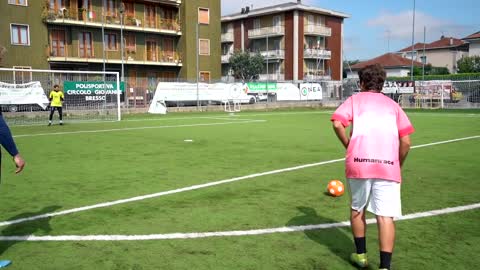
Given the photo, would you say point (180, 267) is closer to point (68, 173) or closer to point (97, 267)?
point (97, 267)

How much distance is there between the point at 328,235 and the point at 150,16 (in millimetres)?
45374

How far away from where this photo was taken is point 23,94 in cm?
2341

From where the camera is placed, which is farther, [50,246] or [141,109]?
[141,109]

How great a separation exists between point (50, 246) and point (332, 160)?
7056 mm

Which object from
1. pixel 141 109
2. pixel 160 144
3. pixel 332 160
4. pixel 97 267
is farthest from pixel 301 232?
pixel 141 109

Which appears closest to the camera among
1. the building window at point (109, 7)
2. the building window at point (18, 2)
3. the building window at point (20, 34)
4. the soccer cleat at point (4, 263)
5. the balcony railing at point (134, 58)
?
the soccer cleat at point (4, 263)

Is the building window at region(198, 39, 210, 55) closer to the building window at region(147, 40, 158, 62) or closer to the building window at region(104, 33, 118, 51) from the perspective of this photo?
the building window at region(147, 40, 158, 62)

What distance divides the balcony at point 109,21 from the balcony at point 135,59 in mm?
2502

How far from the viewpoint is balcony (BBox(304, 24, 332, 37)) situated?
61812 millimetres

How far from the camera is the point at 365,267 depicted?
415cm

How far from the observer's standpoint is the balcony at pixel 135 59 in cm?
4103

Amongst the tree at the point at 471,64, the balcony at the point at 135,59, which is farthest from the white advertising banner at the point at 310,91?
the tree at the point at 471,64

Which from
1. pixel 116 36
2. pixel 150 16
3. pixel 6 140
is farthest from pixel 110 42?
pixel 6 140

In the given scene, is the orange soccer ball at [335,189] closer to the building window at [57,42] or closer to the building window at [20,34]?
the building window at [20,34]
